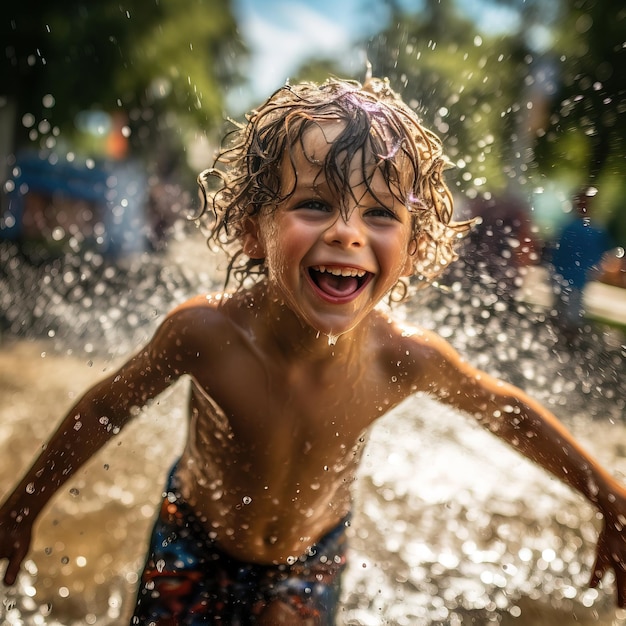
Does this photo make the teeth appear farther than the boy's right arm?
No

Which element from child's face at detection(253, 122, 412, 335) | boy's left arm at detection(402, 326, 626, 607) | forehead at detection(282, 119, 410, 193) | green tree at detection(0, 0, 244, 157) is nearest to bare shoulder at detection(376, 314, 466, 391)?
boy's left arm at detection(402, 326, 626, 607)

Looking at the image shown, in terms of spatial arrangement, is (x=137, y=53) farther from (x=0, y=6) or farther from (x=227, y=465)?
(x=227, y=465)

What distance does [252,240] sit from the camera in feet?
5.80

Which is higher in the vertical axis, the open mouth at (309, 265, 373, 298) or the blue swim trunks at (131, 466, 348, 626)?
the open mouth at (309, 265, 373, 298)

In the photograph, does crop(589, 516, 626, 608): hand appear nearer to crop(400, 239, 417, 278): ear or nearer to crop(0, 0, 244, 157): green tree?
crop(400, 239, 417, 278): ear

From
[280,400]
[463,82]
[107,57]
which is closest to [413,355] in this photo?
[280,400]

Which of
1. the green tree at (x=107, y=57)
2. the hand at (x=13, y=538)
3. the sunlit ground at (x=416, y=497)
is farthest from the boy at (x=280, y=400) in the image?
the green tree at (x=107, y=57)

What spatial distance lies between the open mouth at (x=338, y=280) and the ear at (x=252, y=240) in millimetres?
286

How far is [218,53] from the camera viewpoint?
1085 centimetres

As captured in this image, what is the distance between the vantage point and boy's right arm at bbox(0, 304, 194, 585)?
1.78m

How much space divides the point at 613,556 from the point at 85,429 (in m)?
1.37

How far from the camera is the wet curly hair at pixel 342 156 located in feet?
4.90

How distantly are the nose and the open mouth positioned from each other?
0.06m

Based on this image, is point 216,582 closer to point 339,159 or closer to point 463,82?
point 339,159
